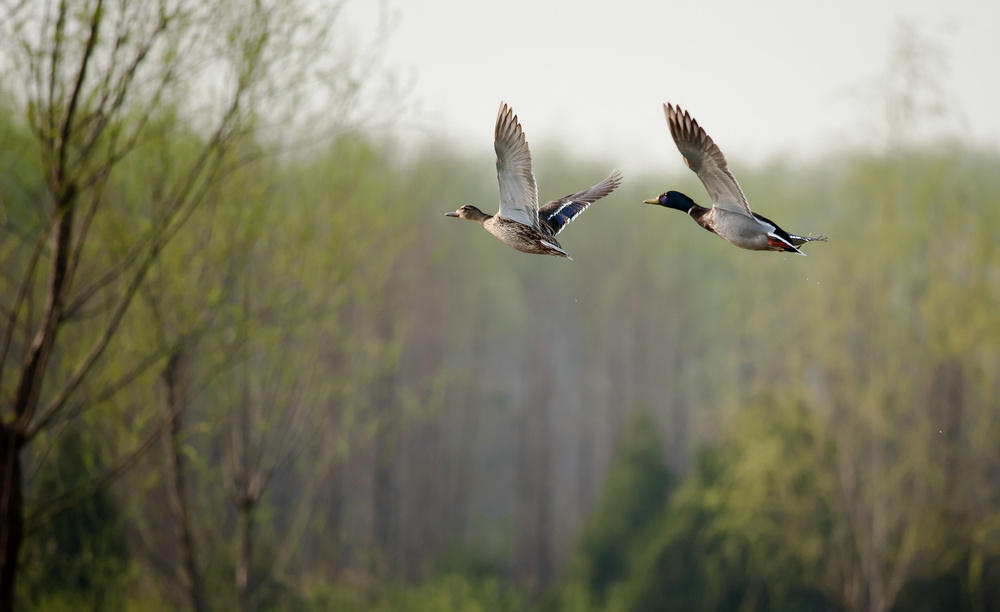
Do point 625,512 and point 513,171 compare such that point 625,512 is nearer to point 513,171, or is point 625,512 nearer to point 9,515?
point 9,515

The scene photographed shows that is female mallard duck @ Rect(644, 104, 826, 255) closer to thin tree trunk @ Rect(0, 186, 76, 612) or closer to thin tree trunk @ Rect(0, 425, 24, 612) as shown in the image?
thin tree trunk @ Rect(0, 186, 76, 612)

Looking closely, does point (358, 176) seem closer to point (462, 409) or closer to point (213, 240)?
point (213, 240)

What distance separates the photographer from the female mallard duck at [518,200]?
992 millimetres

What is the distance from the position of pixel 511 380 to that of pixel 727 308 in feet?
18.0

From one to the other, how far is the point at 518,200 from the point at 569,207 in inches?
3.5

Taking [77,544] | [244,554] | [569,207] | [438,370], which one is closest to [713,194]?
[569,207]

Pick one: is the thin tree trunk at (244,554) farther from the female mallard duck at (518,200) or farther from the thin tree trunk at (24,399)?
the female mallard duck at (518,200)

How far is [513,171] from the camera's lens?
Answer: 1.09 metres

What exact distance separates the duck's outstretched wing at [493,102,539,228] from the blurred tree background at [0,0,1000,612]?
2.23 meters

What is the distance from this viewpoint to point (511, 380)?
18.3 m

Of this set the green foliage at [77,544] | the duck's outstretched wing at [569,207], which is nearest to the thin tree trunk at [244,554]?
the green foliage at [77,544]

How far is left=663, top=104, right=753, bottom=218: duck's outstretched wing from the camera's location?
891 millimetres

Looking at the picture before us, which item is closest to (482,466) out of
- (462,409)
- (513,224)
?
(462,409)

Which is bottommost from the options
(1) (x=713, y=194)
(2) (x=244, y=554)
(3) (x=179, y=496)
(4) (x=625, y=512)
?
(4) (x=625, y=512)
